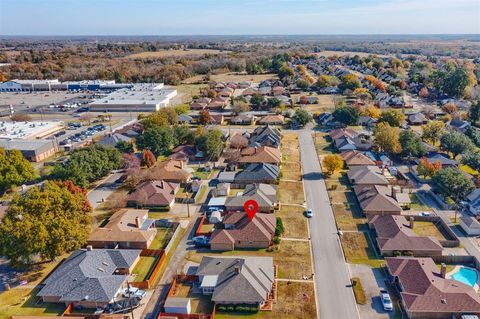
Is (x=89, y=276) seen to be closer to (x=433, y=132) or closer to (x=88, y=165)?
(x=88, y=165)

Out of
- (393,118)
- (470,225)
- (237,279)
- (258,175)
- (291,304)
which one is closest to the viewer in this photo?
(291,304)

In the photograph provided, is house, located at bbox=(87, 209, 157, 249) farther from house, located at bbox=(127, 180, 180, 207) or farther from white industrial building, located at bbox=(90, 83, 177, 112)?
white industrial building, located at bbox=(90, 83, 177, 112)

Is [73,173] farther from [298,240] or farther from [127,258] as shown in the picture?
[298,240]

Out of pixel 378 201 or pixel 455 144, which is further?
pixel 455 144

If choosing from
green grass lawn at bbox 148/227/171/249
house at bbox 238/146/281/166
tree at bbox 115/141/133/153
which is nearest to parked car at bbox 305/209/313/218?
house at bbox 238/146/281/166

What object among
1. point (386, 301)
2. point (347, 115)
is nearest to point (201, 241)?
point (386, 301)

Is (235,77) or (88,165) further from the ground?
(88,165)

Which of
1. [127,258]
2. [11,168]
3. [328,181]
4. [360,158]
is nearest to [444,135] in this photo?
[360,158]
